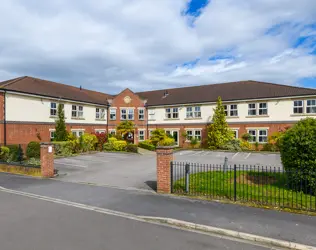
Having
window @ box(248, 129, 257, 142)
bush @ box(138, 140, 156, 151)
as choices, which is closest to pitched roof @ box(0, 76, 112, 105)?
bush @ box(138, 140, 156, 151)

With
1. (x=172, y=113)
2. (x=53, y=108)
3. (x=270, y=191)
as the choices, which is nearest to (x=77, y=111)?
(x=53, y=108)

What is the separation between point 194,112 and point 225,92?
486 centimetres

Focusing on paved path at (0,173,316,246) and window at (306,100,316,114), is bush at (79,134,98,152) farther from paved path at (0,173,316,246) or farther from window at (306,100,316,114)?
window at (306,100,316,114)

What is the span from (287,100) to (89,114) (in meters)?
23.6

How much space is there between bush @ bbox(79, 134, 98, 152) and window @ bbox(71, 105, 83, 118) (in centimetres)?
423

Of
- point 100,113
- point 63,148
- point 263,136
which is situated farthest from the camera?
point 100,113

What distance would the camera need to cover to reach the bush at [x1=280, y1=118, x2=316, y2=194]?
7.36 m

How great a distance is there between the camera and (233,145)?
981 inches

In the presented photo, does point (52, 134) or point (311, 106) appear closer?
point (311, 106)

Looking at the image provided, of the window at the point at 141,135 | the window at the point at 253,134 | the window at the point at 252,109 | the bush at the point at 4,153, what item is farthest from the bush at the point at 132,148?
the window at the point at 252,109

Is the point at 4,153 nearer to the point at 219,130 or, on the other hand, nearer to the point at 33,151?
the point at 33,151

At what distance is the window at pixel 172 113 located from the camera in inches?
1210

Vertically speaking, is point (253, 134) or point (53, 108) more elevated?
point (53, 108)

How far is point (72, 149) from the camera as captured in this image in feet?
71.5
